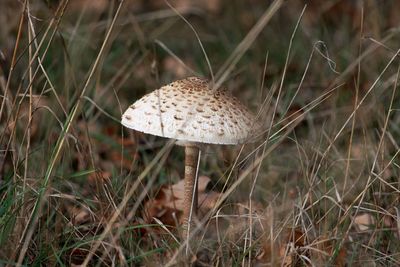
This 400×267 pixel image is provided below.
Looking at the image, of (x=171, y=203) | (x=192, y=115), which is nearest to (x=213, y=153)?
(x=171, y=203)

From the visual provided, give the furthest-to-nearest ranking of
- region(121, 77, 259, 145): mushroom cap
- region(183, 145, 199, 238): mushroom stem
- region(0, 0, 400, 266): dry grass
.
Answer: region(183, 145, 199, 238): mushroom stem → region(0, 0, 400, 266): dry grass → region(121, 77, 259, 145): mushroom cap

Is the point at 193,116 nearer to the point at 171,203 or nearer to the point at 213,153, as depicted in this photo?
the point at 213,153

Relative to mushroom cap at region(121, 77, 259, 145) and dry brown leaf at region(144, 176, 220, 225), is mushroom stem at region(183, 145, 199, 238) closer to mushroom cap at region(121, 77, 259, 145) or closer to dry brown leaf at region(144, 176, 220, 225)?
mushroom cap at region(121, 77, 259, 145)

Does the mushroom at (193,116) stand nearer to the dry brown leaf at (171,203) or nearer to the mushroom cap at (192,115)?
the mushroom cap at (192,115)

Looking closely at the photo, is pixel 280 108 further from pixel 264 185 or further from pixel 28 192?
pixel 28 192

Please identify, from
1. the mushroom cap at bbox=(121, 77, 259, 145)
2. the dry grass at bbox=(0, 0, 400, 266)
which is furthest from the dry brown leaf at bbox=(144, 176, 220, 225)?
the mushroom cap at bbox=(121, 77, 259, 145)

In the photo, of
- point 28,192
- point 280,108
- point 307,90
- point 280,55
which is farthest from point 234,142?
point 280,55
